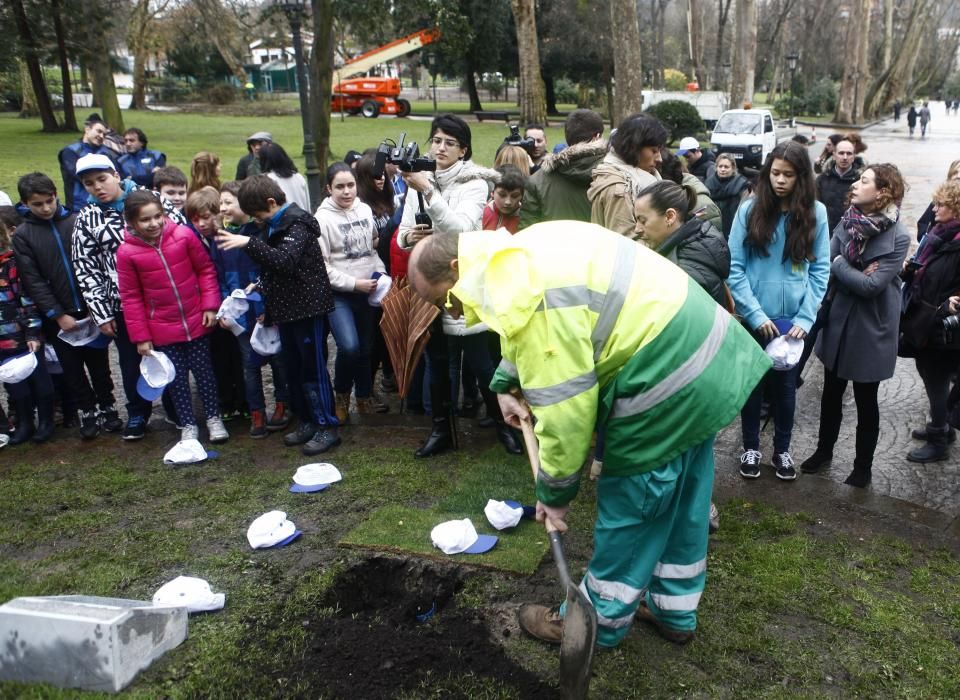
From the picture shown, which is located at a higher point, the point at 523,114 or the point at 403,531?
the point at 523,114

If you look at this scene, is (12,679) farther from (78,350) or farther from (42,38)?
(42,38)

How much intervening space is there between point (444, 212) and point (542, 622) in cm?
233

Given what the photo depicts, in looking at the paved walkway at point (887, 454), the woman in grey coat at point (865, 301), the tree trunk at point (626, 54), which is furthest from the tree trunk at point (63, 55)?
the woman in grey coat at point (865, 301)

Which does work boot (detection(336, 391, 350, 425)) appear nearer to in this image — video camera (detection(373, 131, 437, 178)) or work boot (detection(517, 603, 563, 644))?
video camera (detection(373, 131, 437, 178))

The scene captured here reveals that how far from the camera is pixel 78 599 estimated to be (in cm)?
312

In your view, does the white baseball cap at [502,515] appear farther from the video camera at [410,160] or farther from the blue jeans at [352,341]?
the video camera at [410,160]

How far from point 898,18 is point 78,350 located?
222 ft

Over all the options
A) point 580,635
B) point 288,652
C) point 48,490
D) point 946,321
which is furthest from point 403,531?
point 946,321

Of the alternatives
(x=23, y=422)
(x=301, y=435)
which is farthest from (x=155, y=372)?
(x=23, y=422)

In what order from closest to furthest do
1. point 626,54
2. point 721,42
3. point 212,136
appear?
point 626,54, point 212,136, point 721,42

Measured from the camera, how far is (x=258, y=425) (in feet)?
18.2

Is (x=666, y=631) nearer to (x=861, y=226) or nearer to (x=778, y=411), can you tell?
(x=778, y=411)

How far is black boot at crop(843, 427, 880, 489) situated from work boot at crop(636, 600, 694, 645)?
2049 millimetres

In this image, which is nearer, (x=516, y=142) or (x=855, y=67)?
(x=516, y=142)
